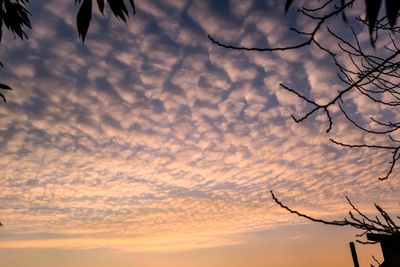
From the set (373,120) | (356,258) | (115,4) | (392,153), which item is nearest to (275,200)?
(392,153)

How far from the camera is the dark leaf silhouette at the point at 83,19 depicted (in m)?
2.86

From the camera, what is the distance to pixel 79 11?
113 inches

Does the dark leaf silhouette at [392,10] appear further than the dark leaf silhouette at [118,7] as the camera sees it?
No

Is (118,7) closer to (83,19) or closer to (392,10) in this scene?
(83,19)

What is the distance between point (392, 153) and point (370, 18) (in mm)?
1422

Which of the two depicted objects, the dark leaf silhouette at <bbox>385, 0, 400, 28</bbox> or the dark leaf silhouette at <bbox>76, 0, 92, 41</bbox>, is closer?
the dark leaf silhouette at <bbox>385, 0, 400, 28</bbox>

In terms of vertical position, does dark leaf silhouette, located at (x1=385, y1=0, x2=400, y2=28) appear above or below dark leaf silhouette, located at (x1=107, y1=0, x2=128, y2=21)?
below

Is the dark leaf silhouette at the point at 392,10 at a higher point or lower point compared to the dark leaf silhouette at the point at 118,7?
lower

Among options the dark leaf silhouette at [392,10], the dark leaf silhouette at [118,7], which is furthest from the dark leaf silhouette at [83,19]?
the dark leaf silhouette at [392,10]

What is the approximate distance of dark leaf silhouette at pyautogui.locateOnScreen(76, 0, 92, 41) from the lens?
2859 mm

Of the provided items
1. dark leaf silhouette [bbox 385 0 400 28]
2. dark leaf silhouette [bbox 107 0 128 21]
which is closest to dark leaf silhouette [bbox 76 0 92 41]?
dark leaf silhouette [bbox 107 0 128 21]

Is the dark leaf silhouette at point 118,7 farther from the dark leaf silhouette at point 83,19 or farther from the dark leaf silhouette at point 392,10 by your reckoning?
the dark leaf silhouette at point 392,10

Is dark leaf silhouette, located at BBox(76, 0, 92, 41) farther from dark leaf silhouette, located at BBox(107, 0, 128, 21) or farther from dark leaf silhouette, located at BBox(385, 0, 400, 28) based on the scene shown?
dark leaf silhouette, located at BBox(385, 0, 400, 28)

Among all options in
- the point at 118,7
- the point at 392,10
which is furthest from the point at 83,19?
the point at 392,10
